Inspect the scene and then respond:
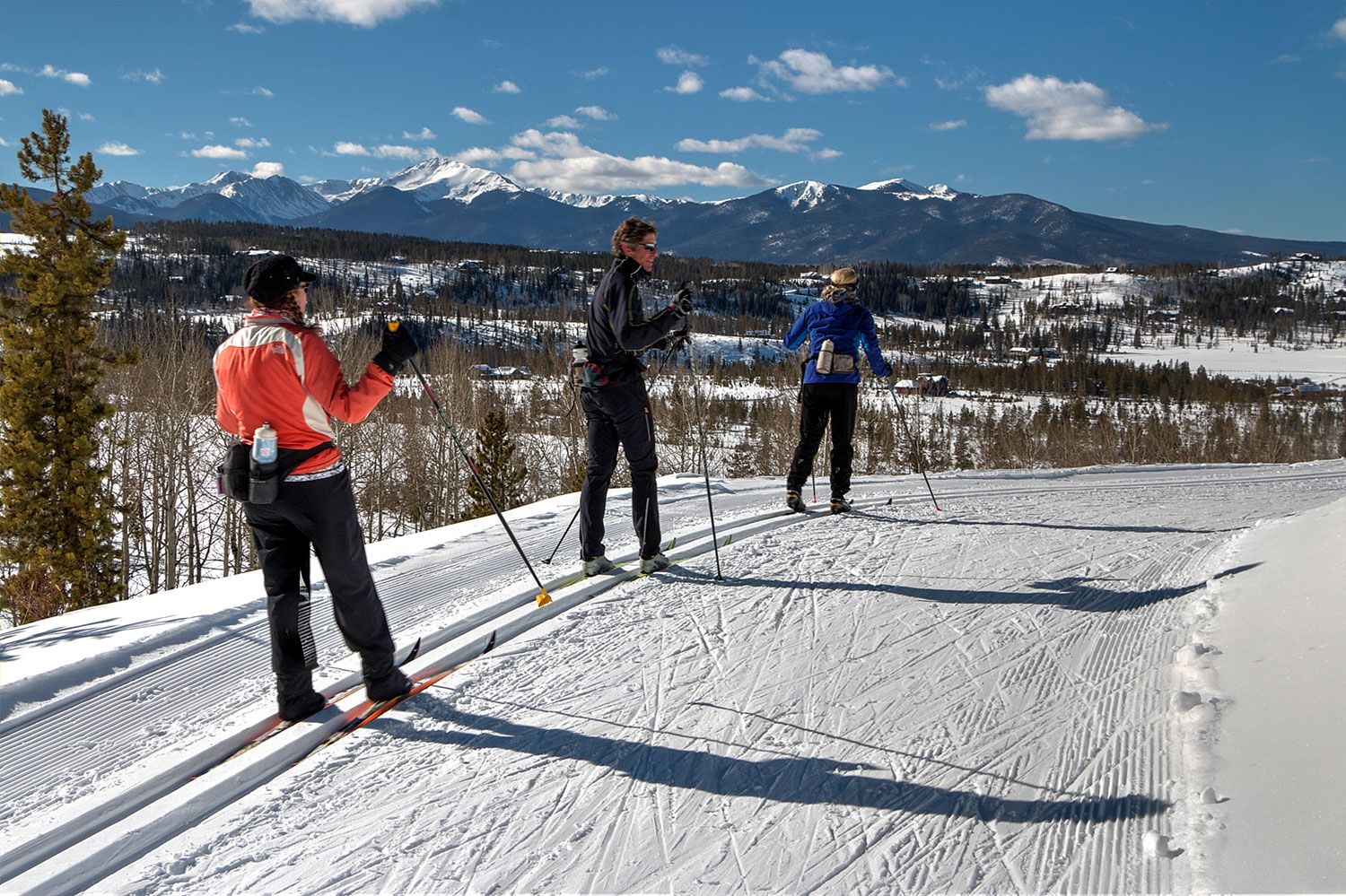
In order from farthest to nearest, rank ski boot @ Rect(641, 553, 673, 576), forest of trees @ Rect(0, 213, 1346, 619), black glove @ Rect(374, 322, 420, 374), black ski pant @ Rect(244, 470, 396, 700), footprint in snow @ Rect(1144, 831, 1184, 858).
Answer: forest of trees @ Rect(0, 213, 1346, 619), ski boot @ Rect(641, 553, 673, 576), black glove @ Rect(374, 322, 420, 374), black ski pant @ Rect(244, 470, 396, 700), footprint in snow @ Rect(1144, 831, 1184, 858)

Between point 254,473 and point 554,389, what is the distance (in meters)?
48.0

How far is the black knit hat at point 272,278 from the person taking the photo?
2.78 m

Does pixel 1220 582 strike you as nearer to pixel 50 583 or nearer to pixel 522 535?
pixel 522 535

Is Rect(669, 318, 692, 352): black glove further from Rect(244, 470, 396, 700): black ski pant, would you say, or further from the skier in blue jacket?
Rect(244, 470, 396, 700): black ski pant

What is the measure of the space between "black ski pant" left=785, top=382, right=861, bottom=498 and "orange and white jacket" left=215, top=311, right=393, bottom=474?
174 inches

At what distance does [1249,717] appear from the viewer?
2754 mm

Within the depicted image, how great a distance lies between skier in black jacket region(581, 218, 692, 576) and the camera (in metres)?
4.46

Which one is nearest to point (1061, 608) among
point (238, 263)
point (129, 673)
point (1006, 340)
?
point (129, 673)

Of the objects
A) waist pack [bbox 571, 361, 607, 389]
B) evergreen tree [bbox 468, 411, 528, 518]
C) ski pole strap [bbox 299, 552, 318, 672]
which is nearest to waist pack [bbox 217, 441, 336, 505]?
ski pole strap [bbox 299, 552, 318, 672]

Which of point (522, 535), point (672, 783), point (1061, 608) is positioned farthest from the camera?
point (522, 535)

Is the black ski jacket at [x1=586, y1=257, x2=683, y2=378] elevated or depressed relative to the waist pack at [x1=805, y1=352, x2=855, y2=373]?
elevated

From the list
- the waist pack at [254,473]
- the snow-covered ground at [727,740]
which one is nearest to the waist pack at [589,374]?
the snow-covered ground at [727,740]

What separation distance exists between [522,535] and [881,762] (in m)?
4.00

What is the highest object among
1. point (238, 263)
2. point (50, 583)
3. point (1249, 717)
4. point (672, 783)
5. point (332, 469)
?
point (238, 263)
